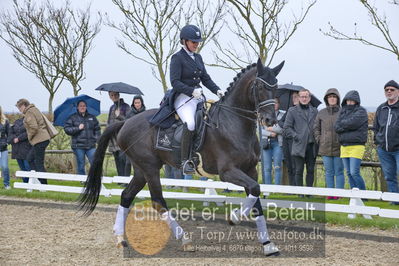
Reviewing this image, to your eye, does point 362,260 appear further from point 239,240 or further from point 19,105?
point 19,105

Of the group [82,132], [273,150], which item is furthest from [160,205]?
[82,132]

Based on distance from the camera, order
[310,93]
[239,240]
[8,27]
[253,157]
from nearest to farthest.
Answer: [253,157] → [239,240] → [310,93] → [8,27]

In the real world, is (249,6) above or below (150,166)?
above

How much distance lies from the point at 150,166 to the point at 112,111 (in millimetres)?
5092

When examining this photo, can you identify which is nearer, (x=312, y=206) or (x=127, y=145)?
(x=127, y=145)

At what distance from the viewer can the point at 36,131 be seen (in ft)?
42.7

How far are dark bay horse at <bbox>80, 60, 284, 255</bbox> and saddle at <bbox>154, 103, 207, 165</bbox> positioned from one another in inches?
3.4

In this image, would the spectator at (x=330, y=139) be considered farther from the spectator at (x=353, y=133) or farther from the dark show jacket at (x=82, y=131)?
the dark show jacket at (x=82, y=131)

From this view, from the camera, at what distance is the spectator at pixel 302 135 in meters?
10.3

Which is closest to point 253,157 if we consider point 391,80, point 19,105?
point 391,80

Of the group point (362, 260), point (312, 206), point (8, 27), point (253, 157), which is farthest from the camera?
point (8, 27)

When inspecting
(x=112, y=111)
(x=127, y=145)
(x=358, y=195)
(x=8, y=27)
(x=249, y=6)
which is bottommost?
(x=358, y=195)

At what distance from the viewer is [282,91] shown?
11.8 meters

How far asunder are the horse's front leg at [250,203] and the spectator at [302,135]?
3.52 meters
